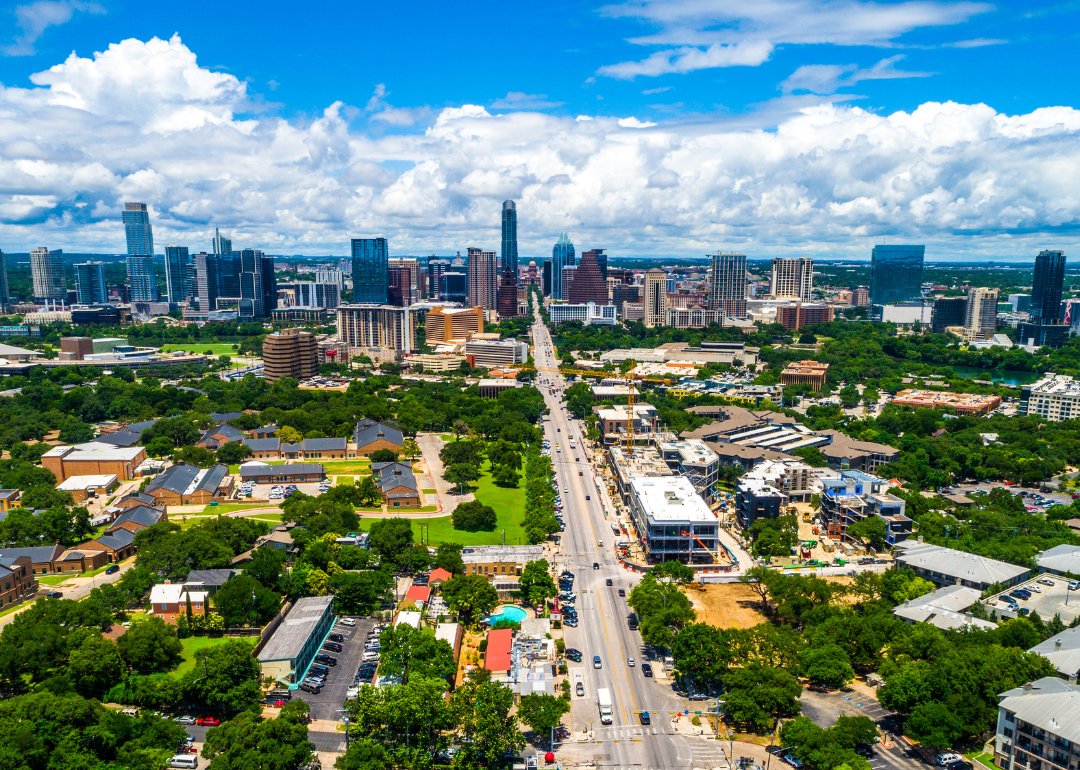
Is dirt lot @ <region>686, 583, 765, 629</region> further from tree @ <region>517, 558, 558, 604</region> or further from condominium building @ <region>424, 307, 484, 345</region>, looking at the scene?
condominium building @ <region>424, 307, 484, 345</region>

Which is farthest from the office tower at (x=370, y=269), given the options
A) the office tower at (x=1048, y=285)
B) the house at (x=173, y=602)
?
the office tower at (x=1048, y=285)

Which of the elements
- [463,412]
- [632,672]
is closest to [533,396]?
[463,412]

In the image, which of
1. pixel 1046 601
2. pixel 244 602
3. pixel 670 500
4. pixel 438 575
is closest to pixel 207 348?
pixel 438 575

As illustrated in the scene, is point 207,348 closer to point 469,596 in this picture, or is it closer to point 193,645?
point 193,645

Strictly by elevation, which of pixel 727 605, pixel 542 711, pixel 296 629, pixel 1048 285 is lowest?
pixel 727 605

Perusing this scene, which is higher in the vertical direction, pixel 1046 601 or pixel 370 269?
pixel 370 269

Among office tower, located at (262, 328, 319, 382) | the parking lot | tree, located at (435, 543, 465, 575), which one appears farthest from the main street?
office tower, located at (262, 328, 319, 382)
